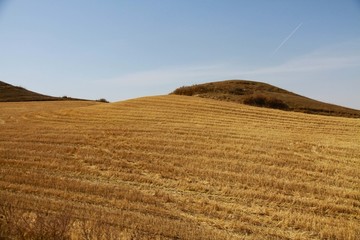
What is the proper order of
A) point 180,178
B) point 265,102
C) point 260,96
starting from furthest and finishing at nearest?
point 260,96, point 265,102, point 180,178

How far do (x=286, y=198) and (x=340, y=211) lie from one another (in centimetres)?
128

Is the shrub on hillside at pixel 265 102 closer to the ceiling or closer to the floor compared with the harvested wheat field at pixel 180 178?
closer to the ceiling

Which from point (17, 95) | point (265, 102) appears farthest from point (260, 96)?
point (17, 95)

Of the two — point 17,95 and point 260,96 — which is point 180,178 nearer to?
point 260,96

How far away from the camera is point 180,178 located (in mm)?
12234

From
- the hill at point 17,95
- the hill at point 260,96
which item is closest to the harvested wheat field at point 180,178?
the hill at point 260,96

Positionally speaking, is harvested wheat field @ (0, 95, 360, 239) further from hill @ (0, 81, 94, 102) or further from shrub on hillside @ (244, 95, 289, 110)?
hill @ (0, 81, 94, 102)

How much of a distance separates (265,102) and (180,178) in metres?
17.4

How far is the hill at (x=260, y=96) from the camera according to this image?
27.5 m

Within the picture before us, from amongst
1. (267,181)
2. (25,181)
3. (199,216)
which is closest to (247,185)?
(267,181)

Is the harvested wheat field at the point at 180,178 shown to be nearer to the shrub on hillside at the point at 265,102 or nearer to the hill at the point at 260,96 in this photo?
the hill at the point at 260,96

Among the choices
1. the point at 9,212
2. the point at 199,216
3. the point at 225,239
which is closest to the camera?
the point at 9,212

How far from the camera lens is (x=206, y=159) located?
557 inches

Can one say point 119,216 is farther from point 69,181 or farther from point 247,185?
Answer: point 247,185
